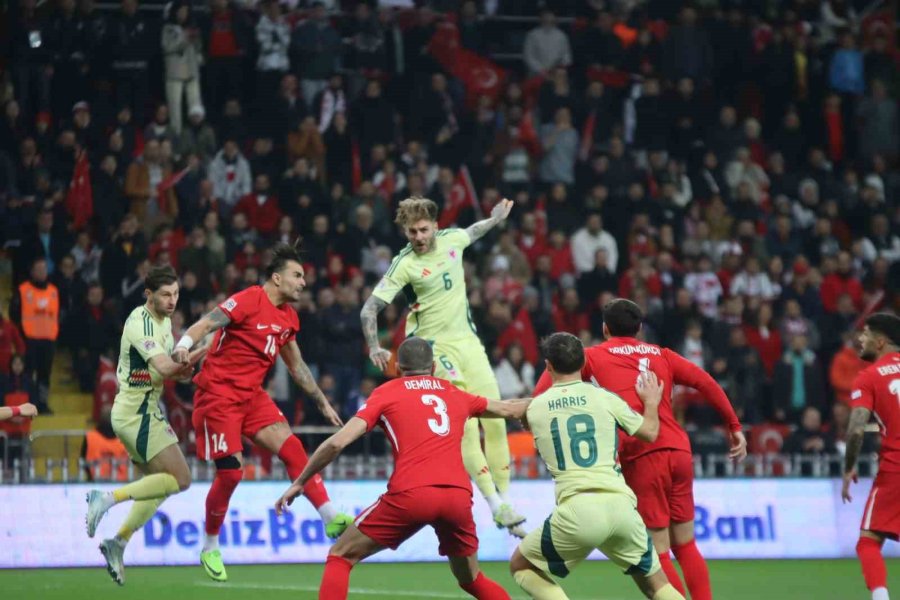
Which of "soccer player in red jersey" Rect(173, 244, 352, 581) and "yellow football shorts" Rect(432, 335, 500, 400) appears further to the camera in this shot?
"yellow football shorts" Rect(432, 335, 500, 400)

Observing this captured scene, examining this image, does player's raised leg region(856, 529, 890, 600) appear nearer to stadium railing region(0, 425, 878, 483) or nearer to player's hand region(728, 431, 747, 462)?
player's hand region(728, 431, 747, 462)

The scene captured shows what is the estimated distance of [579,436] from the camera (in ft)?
31.9

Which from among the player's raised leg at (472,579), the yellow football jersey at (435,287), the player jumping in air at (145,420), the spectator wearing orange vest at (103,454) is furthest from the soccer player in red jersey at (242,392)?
the spectator wearing orange vest at (103,454)

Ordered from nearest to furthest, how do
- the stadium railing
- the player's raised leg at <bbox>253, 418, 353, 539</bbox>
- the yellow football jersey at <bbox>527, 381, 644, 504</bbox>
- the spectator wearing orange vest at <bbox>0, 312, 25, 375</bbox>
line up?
the yellow football jersey at <bbox>527, 381, 644, 504</bbox>, the player's raised leg at <bbox>253, 418, 353, 539</bbox>, the stadium railing, the spectator wearing orange vest at <bbox>0, 312, 25, 375</bbox>

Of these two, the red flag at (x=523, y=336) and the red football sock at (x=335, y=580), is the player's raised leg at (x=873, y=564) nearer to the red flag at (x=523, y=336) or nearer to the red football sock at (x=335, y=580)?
the red football sock at (x=335, y=580)

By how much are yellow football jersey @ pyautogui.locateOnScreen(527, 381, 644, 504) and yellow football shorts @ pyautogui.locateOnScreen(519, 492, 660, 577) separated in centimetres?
9

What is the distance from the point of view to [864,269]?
24844 millimetres

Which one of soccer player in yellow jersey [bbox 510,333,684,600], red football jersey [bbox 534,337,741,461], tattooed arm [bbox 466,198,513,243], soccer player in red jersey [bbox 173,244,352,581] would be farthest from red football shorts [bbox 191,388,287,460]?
soccer player in yellow jersey [bbox 510,333,684,600]

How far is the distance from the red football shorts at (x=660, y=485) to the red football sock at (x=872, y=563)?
1.48 m

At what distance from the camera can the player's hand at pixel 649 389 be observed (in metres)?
10.3

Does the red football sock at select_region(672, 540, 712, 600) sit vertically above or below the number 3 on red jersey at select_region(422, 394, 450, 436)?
below

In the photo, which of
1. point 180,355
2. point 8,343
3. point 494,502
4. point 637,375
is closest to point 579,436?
point 637,375

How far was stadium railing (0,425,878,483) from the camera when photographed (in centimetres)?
1677

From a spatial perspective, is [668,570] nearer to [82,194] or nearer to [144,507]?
A: [144,507]
